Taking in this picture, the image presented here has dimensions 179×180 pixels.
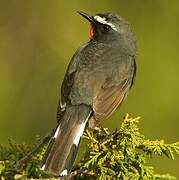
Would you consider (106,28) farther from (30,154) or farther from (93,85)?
(30,154)

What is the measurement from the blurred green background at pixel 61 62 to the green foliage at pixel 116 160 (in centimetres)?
289

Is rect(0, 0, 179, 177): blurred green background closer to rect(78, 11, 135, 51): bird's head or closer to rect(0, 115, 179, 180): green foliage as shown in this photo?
rect(78, 11, 135, 51): bird's head

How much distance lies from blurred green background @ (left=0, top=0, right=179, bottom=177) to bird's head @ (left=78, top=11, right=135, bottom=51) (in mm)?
1723

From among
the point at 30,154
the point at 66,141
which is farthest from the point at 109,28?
the point at 30,154

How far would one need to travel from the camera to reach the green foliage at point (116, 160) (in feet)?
18.3

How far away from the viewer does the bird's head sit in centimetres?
731

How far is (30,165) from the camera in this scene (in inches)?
227

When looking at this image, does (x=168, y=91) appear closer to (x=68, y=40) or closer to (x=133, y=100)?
(x=133, y=100)

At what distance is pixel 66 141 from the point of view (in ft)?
20.0

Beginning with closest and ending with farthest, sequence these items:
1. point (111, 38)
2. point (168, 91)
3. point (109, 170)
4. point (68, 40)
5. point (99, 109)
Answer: point (109, 170) → point (99, 109) → point (111, 38) → point (168, 91) → point (68, 40)

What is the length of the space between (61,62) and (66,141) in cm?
351

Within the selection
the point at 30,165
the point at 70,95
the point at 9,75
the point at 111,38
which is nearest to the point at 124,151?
the point at 30,165

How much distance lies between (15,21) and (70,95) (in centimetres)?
345

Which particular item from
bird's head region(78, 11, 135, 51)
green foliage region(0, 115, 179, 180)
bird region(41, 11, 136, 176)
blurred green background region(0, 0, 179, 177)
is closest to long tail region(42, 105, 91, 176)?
bird region(41, 11, 136, 176)
